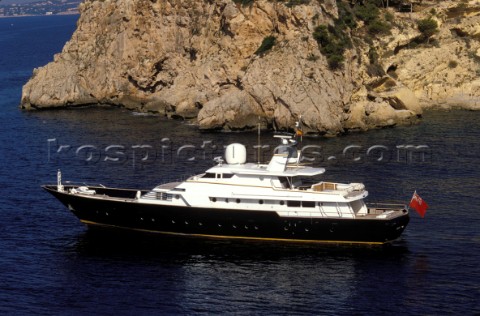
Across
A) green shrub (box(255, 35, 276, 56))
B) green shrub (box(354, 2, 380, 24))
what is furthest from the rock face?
green shrub (box(354, 2, 380, 24))

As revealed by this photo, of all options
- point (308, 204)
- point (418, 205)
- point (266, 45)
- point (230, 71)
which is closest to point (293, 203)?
point (308, 204)

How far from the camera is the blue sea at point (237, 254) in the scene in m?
51.7

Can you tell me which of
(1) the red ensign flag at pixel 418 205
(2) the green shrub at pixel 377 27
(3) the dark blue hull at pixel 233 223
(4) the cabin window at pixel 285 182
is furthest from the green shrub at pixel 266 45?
(1) the red ensign flag at pixel 418 205

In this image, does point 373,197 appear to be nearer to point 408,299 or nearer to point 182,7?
point 408,299

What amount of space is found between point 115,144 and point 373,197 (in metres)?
36.5

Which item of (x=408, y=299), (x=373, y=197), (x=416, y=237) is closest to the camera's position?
(x=408, y=299)

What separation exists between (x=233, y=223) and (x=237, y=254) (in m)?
3.02

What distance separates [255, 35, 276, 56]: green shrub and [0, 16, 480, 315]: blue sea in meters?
17.2

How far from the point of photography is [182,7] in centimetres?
12206

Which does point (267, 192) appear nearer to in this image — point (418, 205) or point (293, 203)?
point (293, 203)

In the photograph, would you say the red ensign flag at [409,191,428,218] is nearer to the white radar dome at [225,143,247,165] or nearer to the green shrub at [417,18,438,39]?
the white radar dome at [225,143,247,165]

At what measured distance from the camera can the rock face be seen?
102m

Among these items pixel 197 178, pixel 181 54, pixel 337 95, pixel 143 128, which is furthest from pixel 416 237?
pixel 181 54

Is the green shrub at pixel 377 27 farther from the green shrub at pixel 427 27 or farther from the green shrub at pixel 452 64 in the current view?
the green shrub at pixel 452 64
